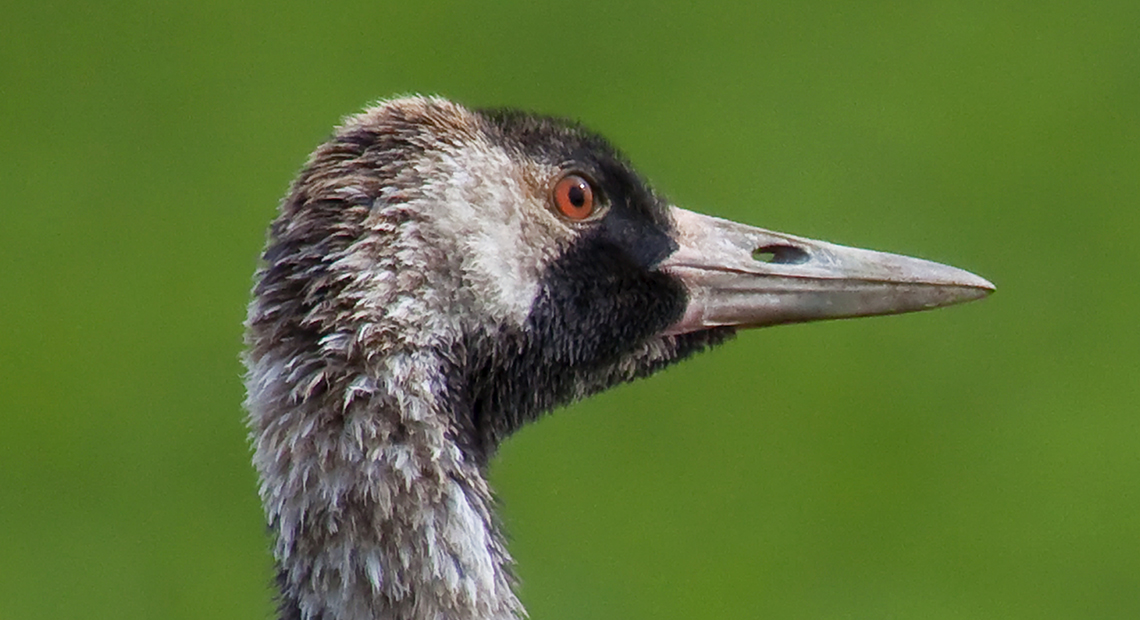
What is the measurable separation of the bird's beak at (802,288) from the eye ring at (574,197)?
212 millimetres

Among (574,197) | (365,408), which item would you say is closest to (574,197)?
(574,197)

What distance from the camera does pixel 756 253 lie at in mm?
4484

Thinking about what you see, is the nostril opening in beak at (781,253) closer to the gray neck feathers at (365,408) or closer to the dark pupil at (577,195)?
the dark pupil at (577,195)

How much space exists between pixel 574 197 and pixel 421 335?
528 millimetres

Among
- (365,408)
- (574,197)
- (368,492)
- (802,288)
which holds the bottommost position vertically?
(368,492)

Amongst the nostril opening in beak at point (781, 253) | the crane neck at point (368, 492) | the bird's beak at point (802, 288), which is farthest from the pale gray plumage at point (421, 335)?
the nostril opening in beak at point (781, 253)

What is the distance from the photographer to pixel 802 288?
4.44 meters

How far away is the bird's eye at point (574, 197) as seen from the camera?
4.26 metres

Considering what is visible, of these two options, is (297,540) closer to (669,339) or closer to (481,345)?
(481,345)

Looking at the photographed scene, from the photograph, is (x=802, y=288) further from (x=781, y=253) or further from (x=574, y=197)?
(x=574, y=197)

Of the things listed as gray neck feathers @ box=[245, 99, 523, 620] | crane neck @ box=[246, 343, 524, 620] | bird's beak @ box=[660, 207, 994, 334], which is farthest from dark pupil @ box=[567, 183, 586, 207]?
crane neck @ box=[246, 343, 524, 620]

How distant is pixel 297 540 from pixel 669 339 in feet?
3.05

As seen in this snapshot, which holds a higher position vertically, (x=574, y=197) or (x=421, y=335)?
(x=574, y=197)

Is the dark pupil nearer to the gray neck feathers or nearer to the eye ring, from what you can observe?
the eye ring
